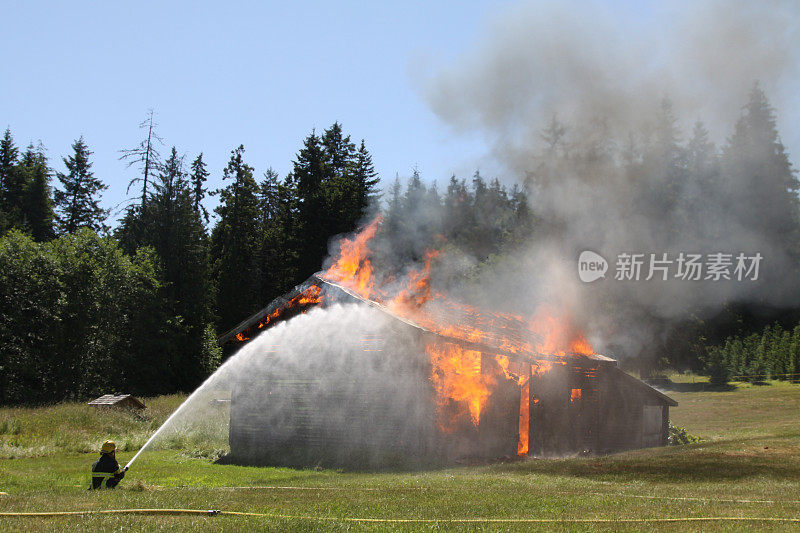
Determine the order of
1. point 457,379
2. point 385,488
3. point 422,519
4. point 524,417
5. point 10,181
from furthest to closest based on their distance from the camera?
point 10,181
point 524,417
point 457,379
point 385,488
point 422,519

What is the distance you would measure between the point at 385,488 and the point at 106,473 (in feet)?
18.1

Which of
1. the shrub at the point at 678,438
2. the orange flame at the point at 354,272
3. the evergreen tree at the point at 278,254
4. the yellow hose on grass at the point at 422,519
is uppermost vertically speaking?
the evergreen tree at the point at 278,254

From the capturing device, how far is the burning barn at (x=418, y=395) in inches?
804

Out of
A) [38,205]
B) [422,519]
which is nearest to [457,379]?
[422,519]

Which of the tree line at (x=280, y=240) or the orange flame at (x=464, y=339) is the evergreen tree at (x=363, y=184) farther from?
the orange flame at (x=464, y=339)

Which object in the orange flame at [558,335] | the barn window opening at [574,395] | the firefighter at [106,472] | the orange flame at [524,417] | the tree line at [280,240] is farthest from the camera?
the tree line at [280,240]

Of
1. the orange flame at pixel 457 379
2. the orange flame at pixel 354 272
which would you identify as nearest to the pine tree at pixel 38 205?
the orange flame at pixel 354 272

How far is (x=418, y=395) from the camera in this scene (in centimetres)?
2038

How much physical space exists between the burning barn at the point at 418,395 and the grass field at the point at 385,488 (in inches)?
81.5

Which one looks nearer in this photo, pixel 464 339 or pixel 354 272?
pixel 464 339

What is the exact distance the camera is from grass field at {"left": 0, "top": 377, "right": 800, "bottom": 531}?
8.72 meters

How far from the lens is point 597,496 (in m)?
11.9

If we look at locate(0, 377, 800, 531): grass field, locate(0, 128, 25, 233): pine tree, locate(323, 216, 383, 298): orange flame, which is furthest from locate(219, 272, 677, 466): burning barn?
locate(0, 128, 25, 233): pine tree

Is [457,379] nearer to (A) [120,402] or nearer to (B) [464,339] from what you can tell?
(B) [464,339]
